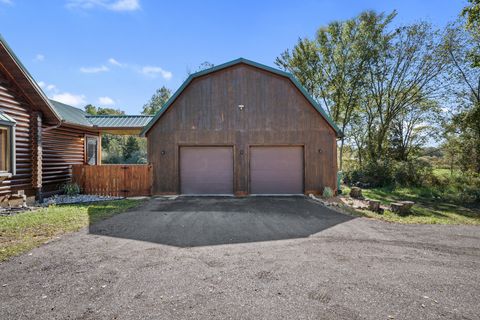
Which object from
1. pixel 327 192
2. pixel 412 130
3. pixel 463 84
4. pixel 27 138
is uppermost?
pixel 463 84

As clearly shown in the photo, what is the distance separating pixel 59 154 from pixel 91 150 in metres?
2.99

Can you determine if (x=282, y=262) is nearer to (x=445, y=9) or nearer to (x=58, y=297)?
(x=58, y=297)

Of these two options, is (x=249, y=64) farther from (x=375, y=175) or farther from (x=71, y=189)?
(x=375, y=175)

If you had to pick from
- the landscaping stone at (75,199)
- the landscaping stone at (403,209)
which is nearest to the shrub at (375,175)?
the landscaping stone at (403,209)

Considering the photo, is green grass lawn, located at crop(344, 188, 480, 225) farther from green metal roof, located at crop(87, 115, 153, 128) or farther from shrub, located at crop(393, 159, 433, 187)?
green metal roof, located at crop(87, 115, 153, 128)

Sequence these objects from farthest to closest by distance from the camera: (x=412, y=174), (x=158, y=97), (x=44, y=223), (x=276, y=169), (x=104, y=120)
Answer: (x=158, y=97) < (x=412, y=174) < (x=104, y=120) < (x=276, y=169) < (x=44, y=223)

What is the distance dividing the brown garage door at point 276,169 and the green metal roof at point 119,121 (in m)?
6.00

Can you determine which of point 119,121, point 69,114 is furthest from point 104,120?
point 69,114

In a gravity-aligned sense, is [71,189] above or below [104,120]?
below

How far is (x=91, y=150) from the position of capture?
1438cm

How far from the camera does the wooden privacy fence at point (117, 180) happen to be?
1077 cm

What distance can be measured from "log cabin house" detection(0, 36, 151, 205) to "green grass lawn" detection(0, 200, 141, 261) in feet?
5.48

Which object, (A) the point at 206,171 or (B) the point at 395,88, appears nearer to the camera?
(A) the point at 206,171

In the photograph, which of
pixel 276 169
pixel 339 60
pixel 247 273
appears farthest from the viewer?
pixel 339 60
